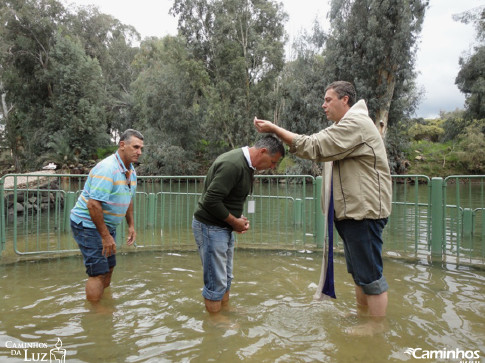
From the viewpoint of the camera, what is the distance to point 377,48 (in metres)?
24.6

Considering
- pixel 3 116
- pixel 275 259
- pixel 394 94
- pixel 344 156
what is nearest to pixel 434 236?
pixel 275 259

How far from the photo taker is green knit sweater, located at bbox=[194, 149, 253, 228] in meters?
3.12

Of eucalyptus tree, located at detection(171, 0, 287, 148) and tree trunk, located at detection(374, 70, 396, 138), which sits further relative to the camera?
eucalyptus tree, located at detection(171, 0, 287, 148)

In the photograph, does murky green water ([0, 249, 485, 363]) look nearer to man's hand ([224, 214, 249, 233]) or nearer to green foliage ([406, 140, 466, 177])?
man's hand ([224, 214, 249, 233])

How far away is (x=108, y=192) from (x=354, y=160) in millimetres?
2249

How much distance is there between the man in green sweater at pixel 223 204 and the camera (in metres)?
3.14

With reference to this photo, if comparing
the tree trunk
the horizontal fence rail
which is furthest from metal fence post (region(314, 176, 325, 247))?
the tree trunk

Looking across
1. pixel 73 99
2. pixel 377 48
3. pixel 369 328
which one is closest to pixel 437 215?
pixel 369 328

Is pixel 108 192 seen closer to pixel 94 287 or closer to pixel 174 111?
pixel 94 287

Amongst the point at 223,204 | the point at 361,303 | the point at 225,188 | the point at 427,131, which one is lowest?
the point at 361,303

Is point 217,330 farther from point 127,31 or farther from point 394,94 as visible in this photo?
point 127,31

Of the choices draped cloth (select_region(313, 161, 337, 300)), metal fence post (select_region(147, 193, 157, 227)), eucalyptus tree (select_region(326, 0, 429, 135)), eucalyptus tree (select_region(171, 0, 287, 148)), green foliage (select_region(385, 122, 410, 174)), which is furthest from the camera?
eucalyptus tree (select_region(171, 0, 287, 148))

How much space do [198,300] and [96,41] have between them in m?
47.1

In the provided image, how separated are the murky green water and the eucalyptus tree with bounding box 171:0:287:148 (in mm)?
28619
